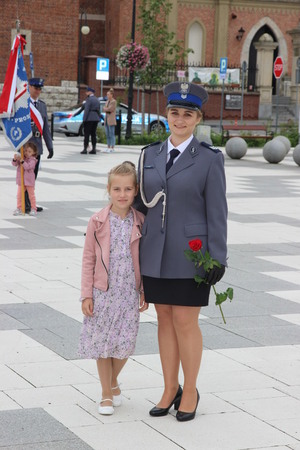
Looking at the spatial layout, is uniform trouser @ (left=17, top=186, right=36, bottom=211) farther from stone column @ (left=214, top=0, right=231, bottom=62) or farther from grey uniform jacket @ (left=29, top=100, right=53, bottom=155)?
stone column @ (left=214, top=0, right=231, bottom=62)

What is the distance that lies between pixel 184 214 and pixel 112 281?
55 cm

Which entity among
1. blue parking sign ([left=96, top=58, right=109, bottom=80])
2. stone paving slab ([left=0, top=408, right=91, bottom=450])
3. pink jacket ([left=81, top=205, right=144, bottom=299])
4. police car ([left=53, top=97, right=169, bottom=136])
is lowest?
police car ([left=53, top=97, right=169, bottom=136])

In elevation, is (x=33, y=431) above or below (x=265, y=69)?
below

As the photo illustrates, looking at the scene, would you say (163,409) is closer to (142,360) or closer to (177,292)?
(177,292)

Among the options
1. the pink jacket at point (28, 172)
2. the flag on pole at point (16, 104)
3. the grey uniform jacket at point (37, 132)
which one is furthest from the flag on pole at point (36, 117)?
the pink jacket at point (28, 172)

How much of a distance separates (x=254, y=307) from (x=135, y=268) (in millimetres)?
3202

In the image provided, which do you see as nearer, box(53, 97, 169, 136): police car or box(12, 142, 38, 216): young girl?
box(12, 142, 38, 216): young girl

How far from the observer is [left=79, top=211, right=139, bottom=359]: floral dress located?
5.64m

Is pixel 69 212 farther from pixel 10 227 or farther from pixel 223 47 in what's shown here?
pixel 223 47

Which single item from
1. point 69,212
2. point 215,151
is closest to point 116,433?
point 215,151

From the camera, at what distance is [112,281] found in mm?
5641

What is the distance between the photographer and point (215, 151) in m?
5.71

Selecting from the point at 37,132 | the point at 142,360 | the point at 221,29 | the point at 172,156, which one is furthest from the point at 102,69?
the point at 172,156

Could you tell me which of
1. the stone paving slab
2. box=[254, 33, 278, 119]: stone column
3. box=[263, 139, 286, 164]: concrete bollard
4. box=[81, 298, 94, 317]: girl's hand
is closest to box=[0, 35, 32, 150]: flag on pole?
box=[81, 298, 94, 317]: girl's hand
